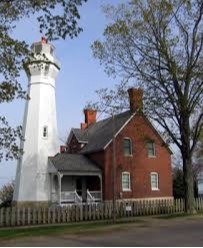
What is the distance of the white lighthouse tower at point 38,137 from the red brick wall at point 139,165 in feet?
18.7

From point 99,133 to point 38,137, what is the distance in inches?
279

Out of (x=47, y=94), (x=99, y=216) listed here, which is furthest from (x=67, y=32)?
(x=47, y=94)

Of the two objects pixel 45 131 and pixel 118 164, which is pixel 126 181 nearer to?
pixel 118 164

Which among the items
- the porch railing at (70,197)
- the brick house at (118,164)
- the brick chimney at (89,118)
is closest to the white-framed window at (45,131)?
the brick house at (118,164)

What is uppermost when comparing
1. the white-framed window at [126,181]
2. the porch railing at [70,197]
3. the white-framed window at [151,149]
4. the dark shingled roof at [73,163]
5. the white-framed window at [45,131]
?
the white-framed window at [45,131]

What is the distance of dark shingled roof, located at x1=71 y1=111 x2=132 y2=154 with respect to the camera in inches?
1865

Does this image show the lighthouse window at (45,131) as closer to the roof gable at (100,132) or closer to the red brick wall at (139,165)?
the roof gable at (100,132)

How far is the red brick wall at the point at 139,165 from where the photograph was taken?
46125 millimetres

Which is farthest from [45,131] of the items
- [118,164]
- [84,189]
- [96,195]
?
[96,195]

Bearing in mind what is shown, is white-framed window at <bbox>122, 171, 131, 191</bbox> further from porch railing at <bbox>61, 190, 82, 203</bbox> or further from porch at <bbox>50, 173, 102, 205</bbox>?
porch railing at <bbox>61, 190, 82, 203</bbox>

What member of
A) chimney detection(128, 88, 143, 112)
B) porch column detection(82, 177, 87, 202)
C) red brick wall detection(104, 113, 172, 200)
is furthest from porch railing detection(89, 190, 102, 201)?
chimney detection(128, 88, 143, 112)

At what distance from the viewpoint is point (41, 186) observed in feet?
147

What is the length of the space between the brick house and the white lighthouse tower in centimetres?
129

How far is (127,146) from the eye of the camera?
157ft
